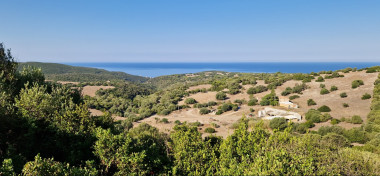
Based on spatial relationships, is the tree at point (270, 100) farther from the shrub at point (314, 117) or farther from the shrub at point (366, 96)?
the shrub at point (366, 96)

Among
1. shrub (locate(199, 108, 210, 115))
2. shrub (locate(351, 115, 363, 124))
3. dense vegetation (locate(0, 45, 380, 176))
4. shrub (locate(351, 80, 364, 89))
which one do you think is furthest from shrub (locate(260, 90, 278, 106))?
dense vegetation (locate(0, 45, 380, 176))

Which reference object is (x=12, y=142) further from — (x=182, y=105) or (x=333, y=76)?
(x=333, y=76)

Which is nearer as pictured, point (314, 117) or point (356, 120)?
point (356, 120)

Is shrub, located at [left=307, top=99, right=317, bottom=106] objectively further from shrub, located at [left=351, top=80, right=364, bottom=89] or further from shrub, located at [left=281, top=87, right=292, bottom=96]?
shrub, located at [left=351, top=80, right=364, bottom=89]

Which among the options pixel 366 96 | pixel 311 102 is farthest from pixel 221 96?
pixel 366 96

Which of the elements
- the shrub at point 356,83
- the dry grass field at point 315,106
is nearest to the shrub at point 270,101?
the dry grass field at point 315,106

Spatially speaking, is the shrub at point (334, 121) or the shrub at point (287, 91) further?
the shrub at point (287, 91)

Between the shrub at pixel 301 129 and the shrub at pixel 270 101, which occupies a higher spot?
the shrub at pixel 270 101

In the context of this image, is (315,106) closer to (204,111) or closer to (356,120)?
(356,120)

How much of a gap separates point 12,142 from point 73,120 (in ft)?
11.6

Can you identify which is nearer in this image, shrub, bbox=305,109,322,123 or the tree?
shrub, bbox=305,109,322,123

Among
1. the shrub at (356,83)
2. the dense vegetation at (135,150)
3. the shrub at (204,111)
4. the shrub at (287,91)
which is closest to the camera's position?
the dense vegetation at (135,150)

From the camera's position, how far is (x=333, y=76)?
5975 centimetres

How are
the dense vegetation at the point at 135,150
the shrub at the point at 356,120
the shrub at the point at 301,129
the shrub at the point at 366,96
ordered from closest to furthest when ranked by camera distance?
1. the dense vegetation at the point at 135,150
2. the shrub at the point at 301,129
3. the shrub at the point at 356,120
4. the shrub at the point at 366,96
